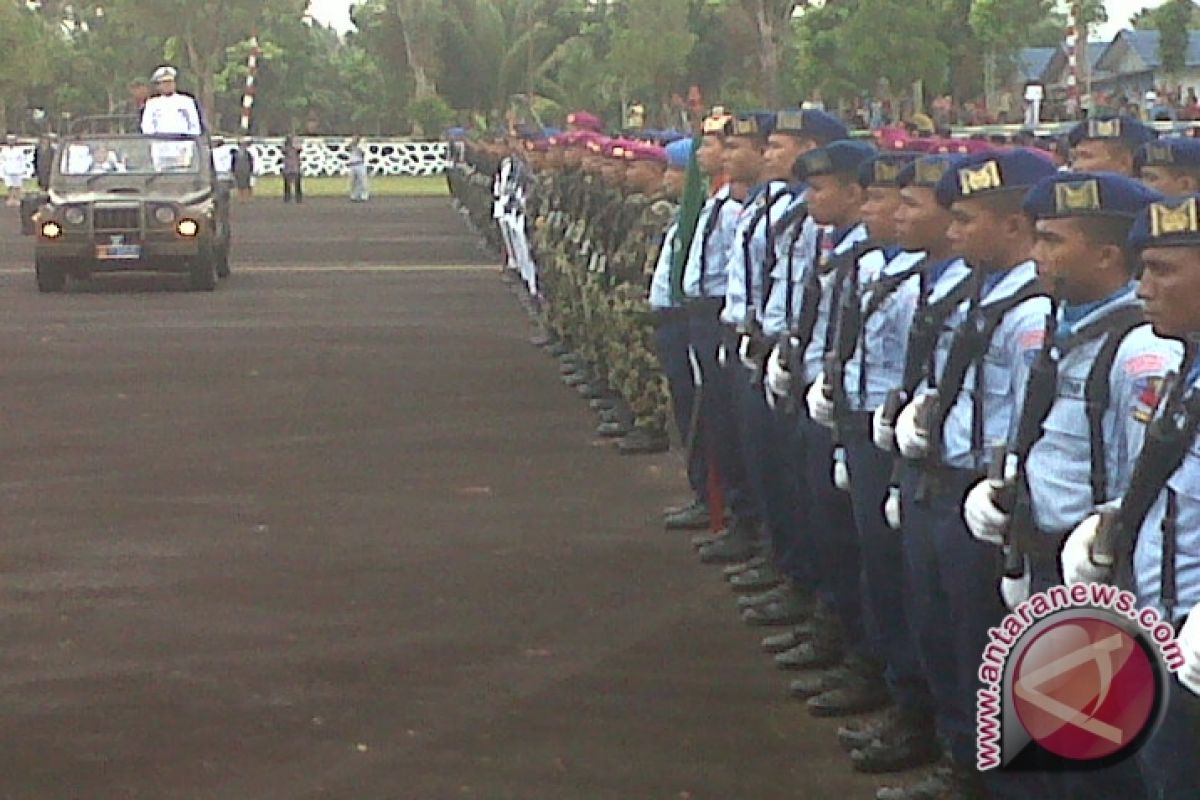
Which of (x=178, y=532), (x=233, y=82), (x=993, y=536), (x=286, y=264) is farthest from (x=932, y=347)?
(x=233, y=82)

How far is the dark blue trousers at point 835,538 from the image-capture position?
7629 millimetres

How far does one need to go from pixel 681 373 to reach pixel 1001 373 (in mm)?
5015

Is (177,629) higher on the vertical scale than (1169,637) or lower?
lower

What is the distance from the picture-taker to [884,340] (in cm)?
703

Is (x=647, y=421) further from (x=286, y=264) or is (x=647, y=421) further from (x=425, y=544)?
(x=286, y=264)

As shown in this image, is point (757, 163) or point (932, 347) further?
point (757, 163)

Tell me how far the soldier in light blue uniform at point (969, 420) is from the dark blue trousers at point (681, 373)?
4325mm

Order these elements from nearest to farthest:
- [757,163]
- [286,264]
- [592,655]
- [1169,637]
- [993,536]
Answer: [1169,637] → [993,536] → [592,655] → [757,163] → [286,264]

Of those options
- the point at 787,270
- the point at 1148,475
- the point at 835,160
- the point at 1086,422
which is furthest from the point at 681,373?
the point at 1148,475

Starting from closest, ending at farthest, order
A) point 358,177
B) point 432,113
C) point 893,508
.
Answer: point 893,508 < point 358,177 < point 432,113

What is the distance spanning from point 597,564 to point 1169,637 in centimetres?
535

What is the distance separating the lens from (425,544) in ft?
33.6

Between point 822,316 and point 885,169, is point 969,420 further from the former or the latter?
point 822,316

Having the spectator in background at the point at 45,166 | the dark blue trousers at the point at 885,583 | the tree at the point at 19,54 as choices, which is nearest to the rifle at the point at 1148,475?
the dark blue trousers at the point at 885,583
